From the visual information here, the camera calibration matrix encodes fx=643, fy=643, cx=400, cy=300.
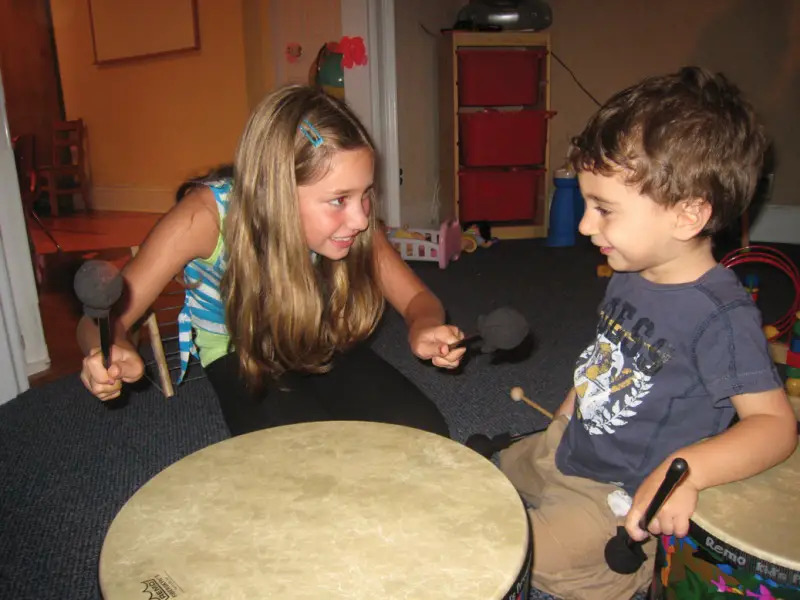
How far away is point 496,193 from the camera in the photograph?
132 inches

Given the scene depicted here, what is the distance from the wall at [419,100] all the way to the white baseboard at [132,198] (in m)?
1.95

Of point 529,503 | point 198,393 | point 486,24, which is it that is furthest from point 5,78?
point 529,503

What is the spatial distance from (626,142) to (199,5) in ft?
12.5

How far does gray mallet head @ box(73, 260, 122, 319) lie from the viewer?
62 centimetres

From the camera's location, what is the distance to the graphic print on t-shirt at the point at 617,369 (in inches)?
30.8

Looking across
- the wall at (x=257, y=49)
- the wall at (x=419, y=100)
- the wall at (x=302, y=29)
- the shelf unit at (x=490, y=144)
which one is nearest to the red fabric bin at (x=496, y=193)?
the shelf unit at (x=490, y=144)

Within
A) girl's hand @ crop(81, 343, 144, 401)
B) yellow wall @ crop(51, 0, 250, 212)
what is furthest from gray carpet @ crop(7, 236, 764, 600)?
yellow wall @ crop(51, 0, 250, 212)

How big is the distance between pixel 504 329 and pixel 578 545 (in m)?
0.30

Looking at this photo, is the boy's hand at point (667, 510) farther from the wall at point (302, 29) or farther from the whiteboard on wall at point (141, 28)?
the whiteboard on wall at point (141, 28)

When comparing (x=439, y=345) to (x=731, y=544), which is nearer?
(x=731, y=544)

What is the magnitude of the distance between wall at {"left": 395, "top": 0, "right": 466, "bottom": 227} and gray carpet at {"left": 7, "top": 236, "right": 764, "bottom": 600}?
4.24ft

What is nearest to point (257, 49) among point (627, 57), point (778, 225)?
point (627, 57)

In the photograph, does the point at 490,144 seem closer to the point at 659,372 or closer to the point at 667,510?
the point at 659,372

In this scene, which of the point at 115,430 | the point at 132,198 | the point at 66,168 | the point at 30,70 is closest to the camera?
the point at 115,430
